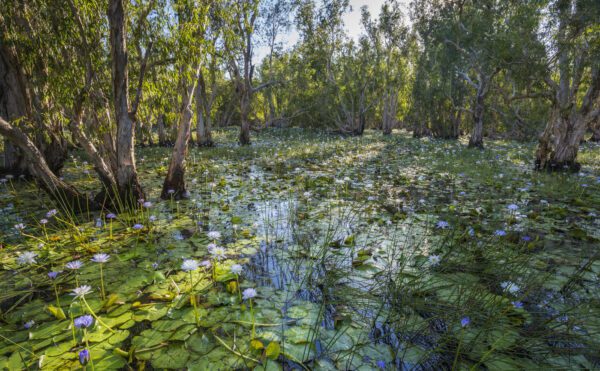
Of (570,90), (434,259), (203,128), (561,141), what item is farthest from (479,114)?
(434,259)

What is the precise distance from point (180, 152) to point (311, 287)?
457cm

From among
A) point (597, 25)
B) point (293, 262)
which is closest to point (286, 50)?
point (597, 25)

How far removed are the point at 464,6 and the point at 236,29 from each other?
1515cm

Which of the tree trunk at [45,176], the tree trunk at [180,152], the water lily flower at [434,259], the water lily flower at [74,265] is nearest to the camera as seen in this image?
the water lily flower at [74,265]

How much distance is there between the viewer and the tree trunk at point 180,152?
599 cm

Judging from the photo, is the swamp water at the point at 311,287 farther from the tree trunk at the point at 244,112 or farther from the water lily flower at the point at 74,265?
the tree trunk at the point at 244,112

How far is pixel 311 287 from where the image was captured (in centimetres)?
299

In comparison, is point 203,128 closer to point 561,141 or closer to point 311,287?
point 311,287

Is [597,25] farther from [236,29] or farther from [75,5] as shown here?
[236,29]

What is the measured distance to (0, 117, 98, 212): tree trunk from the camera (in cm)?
428

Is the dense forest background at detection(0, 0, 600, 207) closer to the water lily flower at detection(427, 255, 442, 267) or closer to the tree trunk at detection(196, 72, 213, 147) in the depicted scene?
the tree trunk at detection(196, 72, 213, 147)

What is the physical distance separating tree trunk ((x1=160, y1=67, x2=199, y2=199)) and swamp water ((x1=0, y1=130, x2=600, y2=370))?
1.63 ft

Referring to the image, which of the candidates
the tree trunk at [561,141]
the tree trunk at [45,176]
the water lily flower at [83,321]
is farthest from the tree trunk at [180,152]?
the tree trunk at [561,141]

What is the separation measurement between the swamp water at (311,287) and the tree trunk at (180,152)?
0.50 m
